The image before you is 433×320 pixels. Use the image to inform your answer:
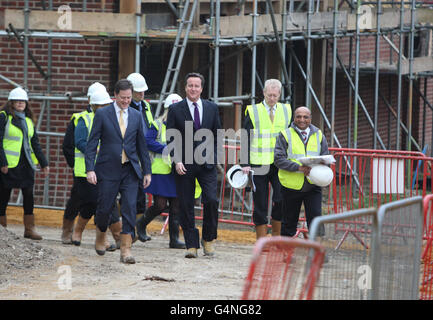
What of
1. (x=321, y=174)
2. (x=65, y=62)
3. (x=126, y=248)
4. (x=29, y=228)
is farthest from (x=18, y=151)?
(x=321, y=174)

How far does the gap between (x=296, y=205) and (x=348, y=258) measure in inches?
133

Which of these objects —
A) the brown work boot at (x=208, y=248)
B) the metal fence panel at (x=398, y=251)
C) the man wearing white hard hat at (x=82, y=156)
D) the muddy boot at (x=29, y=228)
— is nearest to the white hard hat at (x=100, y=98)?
the man wearing white hard hat at (x=82, y=156)

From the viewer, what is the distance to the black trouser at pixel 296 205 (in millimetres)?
9516

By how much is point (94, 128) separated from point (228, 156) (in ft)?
11.3

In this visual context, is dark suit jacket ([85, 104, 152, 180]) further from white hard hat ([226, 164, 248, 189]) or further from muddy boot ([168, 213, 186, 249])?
muddy boot ([168, 213, 186, 249])

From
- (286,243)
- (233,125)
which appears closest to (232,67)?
(233,125)

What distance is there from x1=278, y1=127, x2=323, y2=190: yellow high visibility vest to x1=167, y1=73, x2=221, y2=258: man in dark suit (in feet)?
2.57

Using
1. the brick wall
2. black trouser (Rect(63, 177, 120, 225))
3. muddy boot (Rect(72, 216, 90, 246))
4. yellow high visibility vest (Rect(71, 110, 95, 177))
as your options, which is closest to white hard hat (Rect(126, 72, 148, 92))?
yellow high visibility vest (Rect(71, 110, 95, 177))

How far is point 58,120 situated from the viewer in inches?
543

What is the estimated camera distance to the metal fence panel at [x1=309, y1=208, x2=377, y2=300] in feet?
18.9

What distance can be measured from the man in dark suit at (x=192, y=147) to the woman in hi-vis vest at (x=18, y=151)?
1928 mm

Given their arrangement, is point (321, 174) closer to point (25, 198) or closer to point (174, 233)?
point (174, 233)

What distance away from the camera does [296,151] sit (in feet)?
31.0
